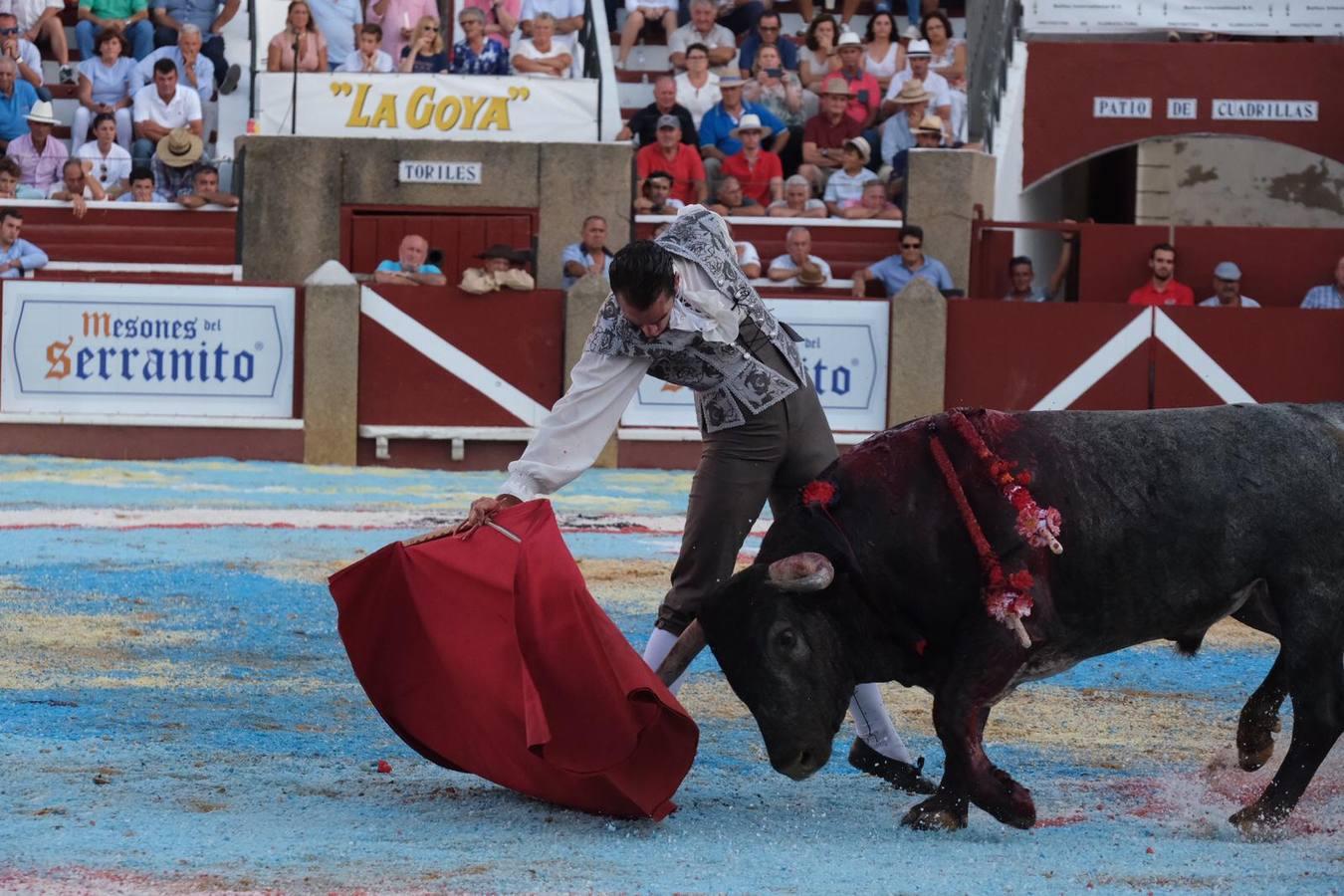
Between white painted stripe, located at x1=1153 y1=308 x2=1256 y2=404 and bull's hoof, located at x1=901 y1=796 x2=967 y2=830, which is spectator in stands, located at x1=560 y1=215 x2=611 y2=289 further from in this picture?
bull's hoof, located at x1=901 y1=796 x2=967 y2=830

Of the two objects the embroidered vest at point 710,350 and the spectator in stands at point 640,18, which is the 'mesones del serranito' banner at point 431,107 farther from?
the embroidered vest at point 710,350

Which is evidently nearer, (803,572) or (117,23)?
(803,572)

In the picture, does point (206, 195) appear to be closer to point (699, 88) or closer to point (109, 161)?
point (109, 161)

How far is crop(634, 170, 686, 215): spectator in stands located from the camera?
14344 mm

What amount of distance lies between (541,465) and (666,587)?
334 centimetres

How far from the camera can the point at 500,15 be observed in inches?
628

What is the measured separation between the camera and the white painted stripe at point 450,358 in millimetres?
13188

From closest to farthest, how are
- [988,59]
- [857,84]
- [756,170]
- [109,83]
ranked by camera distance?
[756,170] < [109,83] < [857,84] < [988,59]

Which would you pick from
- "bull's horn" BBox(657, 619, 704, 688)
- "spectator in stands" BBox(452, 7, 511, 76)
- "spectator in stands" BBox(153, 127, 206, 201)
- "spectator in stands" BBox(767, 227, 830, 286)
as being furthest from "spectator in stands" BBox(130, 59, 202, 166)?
"bull's horn" BBox(657, 619, 704, 688)

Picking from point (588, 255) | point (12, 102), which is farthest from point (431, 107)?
point (12, 102)

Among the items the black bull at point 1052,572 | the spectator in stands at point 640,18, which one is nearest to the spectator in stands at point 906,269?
the spectator in stands at point 640,18

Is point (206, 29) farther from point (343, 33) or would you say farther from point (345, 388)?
point (345, 388)

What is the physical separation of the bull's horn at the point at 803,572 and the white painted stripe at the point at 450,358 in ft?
28.6

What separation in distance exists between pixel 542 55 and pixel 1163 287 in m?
5.02
